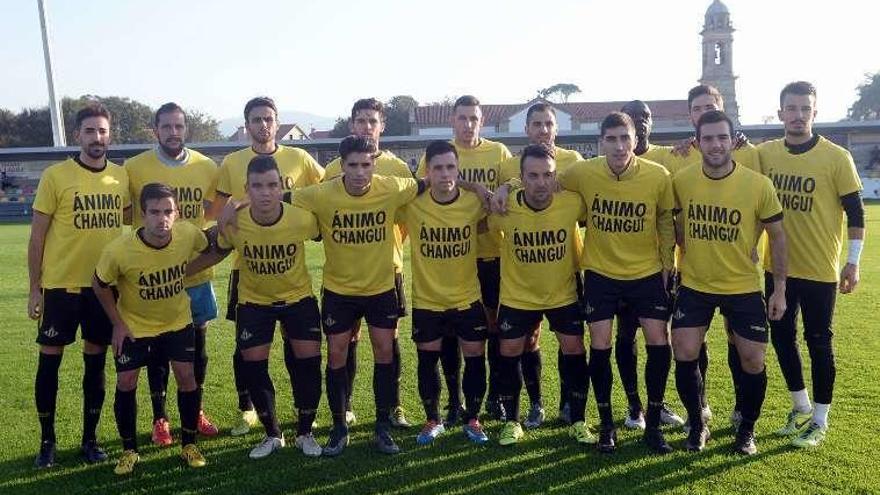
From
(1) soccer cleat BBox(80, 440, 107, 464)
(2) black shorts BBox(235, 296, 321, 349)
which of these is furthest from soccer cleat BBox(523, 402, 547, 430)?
(1) soccer cleat BBox(80, 440, 107, 464)

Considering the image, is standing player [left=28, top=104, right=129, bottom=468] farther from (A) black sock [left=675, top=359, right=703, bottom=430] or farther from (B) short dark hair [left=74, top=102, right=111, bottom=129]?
(A) black sock [left=675, top=359, right=703, bottom=430]

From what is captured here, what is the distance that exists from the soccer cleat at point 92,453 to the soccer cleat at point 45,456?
0.19m

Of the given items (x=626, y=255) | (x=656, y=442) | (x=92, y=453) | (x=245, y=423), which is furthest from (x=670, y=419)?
(x=92, y=453)

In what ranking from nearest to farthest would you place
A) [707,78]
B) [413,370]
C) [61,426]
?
[61,426] → [413,370] → [707,78]

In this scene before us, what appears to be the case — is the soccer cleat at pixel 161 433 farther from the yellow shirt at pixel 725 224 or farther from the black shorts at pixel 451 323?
the yellow shirt at pixel 725 224

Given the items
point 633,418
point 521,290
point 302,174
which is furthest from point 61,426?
point 633,418

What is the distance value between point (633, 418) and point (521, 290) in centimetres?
123

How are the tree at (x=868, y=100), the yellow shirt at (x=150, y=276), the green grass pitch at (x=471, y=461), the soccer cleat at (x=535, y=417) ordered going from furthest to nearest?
the tree at (x=868, y=100)
the soccer cleat at (x=535, y=417)
the yellow shirt at (x=150, y=276)
the green grass pitch at (x=471, y=461)

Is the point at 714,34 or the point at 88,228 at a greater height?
the point at 714,34

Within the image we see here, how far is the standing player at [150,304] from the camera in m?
4.41

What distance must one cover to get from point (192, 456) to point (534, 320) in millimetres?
2375

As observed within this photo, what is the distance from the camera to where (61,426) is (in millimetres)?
5379

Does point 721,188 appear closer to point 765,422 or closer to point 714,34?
point 765,422

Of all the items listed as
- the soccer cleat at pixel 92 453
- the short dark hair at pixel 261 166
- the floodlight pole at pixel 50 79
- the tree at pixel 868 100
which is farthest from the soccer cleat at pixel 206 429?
the tree at pixel 868 100
